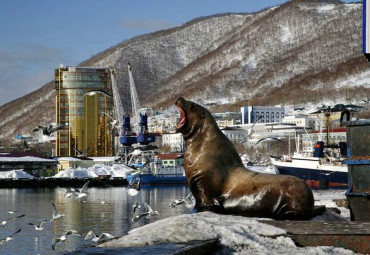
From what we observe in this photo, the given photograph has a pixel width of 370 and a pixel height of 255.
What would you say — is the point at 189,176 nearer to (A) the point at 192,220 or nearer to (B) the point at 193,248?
(A) the point at 192,220

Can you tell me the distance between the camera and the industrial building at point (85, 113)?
529 ft

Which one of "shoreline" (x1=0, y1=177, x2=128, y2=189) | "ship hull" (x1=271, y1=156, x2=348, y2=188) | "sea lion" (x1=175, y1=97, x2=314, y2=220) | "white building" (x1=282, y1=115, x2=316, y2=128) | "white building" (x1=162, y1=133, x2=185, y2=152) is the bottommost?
"shoreline" (x1=0, y1=177, x2=128, y2=189)

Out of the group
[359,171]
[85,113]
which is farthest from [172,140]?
[359,171]

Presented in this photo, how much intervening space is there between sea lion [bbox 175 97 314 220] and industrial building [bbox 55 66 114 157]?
15103cm

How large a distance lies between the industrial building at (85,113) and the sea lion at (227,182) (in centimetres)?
15103

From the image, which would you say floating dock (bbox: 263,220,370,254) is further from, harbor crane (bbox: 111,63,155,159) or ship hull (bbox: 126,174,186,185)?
harbor crane (bbox: 111,63,155,159)

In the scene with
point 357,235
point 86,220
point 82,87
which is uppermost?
point 82,87

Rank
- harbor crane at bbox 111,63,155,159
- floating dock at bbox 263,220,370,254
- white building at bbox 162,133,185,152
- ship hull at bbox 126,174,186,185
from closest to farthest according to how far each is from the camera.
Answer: floating dock at bbox 263,220,370,254 → ship hull at bbox 126,174,186,185 → harbor crane at bbox 111,63,155,159 → white building at bbox 162,133,185,152

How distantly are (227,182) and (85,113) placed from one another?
514ft

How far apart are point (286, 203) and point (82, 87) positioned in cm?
15549

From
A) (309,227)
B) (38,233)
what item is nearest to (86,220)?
(38,233)

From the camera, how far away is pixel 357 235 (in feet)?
23.6

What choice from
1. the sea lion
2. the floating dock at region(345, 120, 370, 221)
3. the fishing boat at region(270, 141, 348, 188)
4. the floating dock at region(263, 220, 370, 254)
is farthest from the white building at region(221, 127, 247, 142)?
the floating dock at region(263, 220, 370, 254)

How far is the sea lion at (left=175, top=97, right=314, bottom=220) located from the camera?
8.95m
